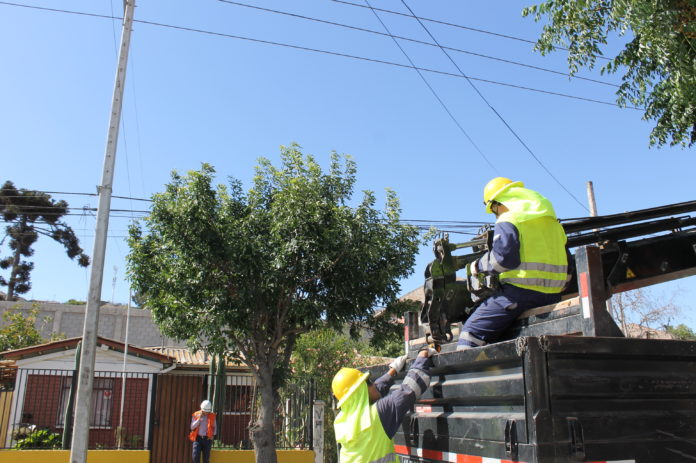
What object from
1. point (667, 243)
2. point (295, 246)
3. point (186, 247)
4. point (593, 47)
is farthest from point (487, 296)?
point (186, 247)

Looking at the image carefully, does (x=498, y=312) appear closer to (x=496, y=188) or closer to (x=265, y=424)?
(x=496, y=188)

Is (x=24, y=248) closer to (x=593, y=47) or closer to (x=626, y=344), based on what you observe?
(x=593, y=47)

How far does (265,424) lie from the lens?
11.8 meters

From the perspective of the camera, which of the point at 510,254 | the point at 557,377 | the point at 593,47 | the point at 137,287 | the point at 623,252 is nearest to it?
the point at 557,377

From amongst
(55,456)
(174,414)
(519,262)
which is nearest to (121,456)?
(55,456)

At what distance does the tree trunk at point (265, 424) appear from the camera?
1175 cm

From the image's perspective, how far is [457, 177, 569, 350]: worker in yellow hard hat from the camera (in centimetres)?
343

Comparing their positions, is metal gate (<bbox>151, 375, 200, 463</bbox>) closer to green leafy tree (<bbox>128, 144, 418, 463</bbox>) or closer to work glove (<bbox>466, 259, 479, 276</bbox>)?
green leafy tree (<bbox>128, 144, 418, 463</bbox>)

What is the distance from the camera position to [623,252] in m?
4.34

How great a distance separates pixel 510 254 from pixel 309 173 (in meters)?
8.67

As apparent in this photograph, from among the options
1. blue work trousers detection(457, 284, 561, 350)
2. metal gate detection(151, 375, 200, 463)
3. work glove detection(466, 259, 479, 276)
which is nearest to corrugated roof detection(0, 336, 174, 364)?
metal gate detection(151, 375, 200, 463)

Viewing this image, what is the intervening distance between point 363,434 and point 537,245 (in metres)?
1.55

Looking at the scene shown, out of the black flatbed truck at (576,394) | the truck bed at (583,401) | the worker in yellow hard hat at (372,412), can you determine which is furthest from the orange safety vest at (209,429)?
the truck bed at (583,401)

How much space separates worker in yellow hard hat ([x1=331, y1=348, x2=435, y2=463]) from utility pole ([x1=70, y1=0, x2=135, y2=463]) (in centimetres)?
723
